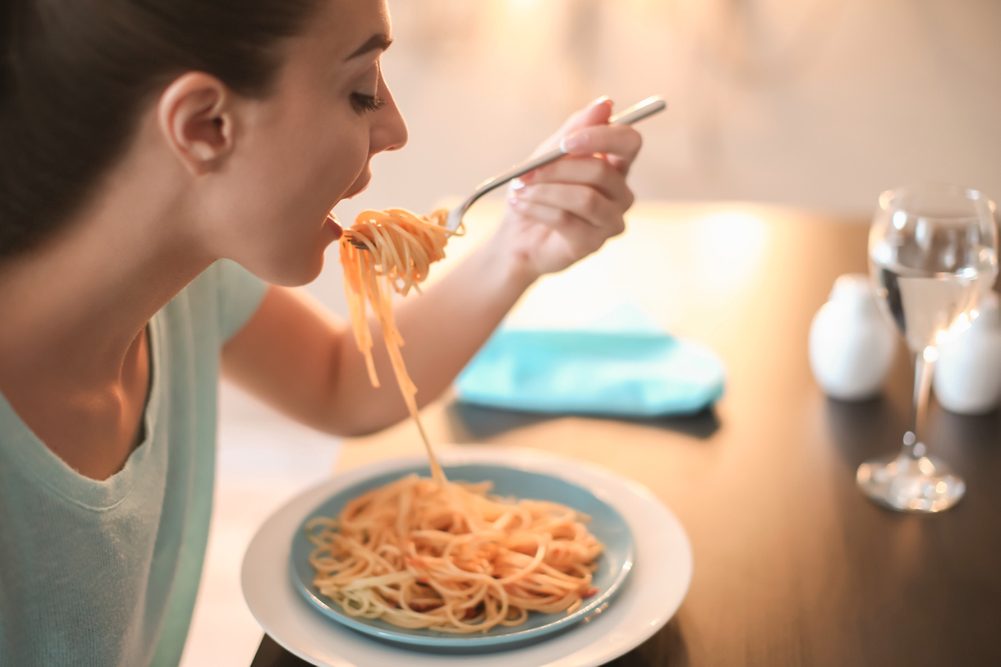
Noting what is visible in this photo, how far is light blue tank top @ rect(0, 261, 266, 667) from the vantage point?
3.36 ft

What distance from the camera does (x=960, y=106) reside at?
14.6 ft

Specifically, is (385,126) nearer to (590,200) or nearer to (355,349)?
(590,200)

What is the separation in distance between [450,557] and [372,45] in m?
0.49

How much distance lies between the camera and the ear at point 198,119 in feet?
2.93

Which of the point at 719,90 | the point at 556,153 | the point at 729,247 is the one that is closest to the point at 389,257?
the point at 556,153

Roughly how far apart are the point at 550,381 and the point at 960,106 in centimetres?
354

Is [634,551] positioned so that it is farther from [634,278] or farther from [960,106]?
[960,106]

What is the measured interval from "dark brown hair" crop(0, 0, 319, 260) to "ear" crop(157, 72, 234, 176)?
Answer: 0.01m

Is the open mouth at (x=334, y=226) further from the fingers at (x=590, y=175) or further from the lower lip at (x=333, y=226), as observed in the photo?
the fingers at (x=590, y=175)

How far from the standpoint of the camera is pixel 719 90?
461cm

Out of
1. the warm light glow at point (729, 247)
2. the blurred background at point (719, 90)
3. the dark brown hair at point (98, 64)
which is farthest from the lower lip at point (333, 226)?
the blurred background at point (719, 90)

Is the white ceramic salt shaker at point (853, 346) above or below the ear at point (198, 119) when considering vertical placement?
below

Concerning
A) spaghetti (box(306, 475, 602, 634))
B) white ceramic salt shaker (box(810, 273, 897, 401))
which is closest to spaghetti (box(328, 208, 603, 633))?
spaghetti (box(306, 475, 602, 634))

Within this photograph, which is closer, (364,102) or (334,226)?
(364,102)
